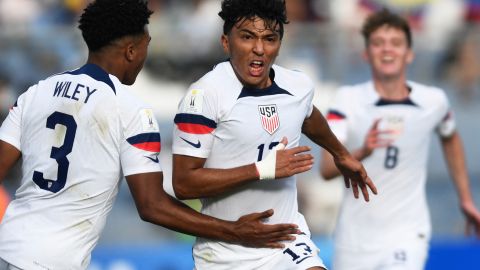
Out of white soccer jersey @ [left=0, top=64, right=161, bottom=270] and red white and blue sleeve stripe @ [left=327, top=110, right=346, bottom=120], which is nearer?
white soccer jersey @ [left=0, top=64, right=161, bottom=270]

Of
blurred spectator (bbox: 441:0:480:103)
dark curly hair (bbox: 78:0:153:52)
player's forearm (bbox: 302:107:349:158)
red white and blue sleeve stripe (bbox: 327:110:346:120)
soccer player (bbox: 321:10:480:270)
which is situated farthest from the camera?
blurred spectator (bbox: 441:0:480:103)

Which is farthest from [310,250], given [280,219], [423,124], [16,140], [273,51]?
[423,124]

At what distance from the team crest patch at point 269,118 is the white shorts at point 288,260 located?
→ 683mm

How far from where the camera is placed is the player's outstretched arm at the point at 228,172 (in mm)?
6238

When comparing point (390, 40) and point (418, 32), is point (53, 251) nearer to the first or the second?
point (390, 40)

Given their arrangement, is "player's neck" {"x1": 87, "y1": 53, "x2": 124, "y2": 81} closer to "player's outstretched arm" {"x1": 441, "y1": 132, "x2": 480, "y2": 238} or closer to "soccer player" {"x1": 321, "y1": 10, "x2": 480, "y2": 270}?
"soccer player" {"x1": 321, "y1": 10, "x2": 480, "y2": 270}

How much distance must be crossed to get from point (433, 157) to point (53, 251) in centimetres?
800

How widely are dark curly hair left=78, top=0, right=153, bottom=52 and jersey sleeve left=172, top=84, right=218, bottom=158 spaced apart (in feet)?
1.65

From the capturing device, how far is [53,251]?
5973mm

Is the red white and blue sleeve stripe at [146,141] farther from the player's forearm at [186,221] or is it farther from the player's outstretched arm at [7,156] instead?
the player's outstretched arm at [7,156]

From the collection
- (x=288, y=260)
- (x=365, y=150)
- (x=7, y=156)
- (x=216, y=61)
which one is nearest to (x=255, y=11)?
(x=288, y=260)

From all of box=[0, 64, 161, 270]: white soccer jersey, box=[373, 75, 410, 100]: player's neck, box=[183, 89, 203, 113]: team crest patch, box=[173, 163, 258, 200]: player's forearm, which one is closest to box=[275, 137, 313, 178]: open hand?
box=[173, 163, 258, 200]: player's forearm

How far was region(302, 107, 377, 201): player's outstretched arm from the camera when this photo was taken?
6.98m

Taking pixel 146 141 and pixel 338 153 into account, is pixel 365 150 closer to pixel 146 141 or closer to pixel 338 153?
pixel 338 153
